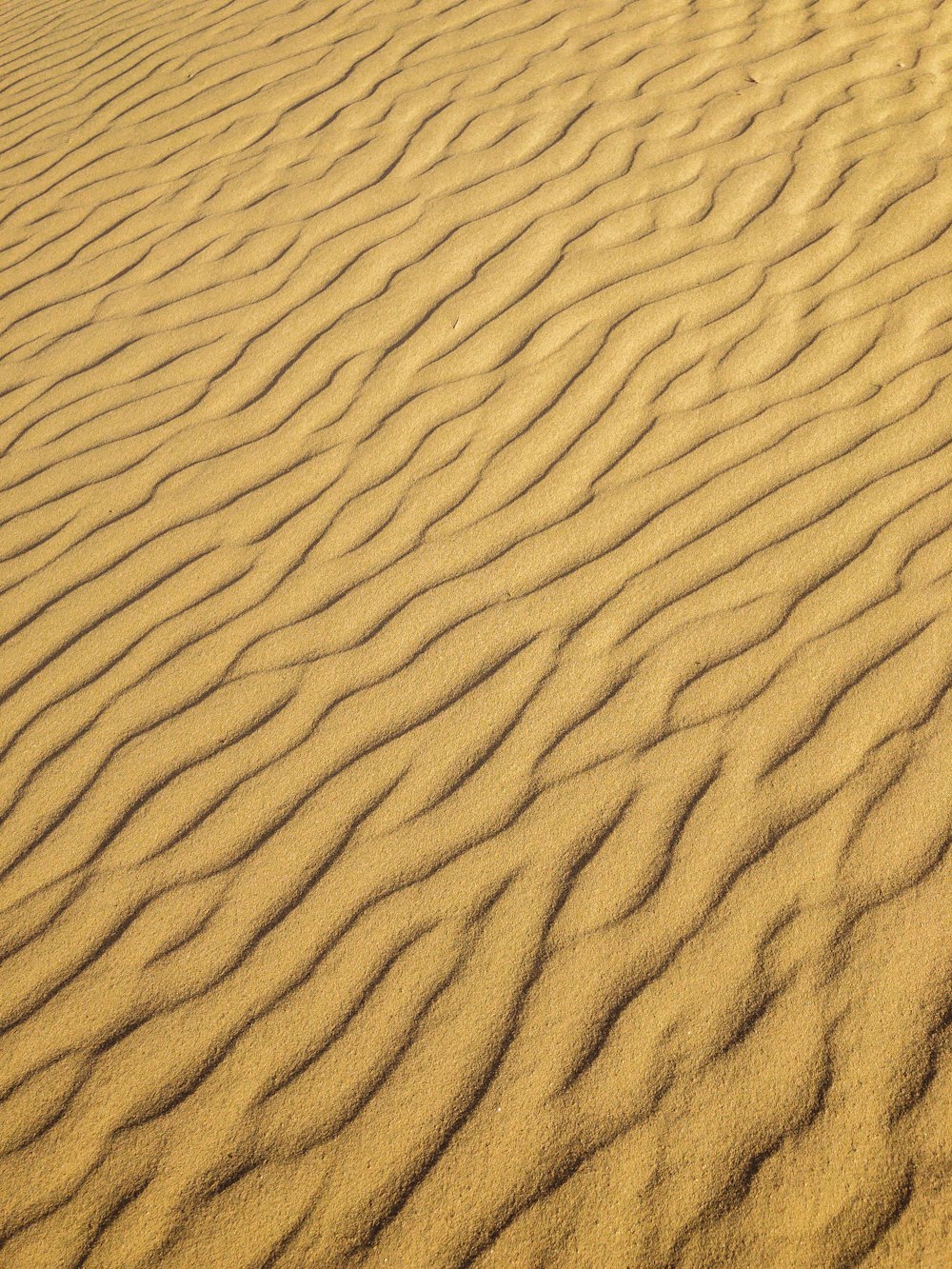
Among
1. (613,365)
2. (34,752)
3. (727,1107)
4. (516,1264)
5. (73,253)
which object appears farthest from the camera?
(73,253)

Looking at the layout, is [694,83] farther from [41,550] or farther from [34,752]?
[34,752]

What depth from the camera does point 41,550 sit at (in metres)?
3.00

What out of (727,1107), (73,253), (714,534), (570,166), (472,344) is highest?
(73,253)

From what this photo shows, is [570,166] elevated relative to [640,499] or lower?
elevated

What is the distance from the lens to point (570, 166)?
3941 mm

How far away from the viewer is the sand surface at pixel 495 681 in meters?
1.79

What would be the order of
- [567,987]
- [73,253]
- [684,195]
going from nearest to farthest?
[567,987] < [684,195] < [73,253]

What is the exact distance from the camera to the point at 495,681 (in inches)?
98.3

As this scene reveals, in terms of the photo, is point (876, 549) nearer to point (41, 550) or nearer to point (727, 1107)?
point (727, 1107)

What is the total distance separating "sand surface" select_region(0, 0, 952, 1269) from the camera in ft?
5.87

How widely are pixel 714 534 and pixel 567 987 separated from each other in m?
1.26

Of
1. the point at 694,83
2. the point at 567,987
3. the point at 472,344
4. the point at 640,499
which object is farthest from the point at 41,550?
the point at 694,83

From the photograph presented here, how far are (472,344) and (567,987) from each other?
2.11 metres

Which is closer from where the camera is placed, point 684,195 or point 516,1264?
point 516,1264
